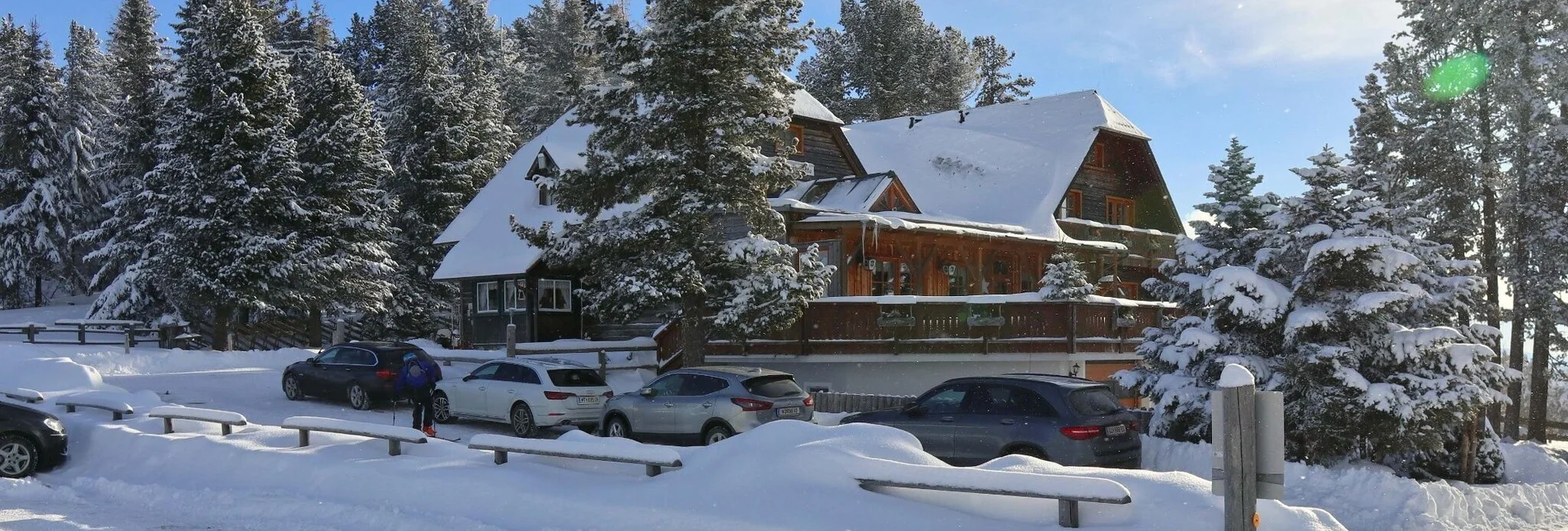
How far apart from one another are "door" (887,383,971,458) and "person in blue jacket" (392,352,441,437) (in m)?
8.22

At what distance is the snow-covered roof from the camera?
121 ft

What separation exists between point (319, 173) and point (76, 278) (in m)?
24.2

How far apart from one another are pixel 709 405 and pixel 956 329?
832cm

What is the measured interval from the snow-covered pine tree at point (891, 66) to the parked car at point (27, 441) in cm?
5178

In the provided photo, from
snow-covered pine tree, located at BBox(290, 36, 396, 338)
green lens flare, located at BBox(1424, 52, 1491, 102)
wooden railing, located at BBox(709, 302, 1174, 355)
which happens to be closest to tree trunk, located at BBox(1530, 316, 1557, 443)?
green lens flare, located at BBox(1424, 52, 1491, 102)

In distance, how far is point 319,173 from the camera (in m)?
37.3

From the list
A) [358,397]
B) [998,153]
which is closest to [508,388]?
[358,397]

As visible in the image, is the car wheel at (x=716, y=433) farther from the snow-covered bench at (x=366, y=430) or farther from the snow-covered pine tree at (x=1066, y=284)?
the snow-covered pine tree at (x=1066, y=284)

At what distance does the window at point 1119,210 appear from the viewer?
3995cm

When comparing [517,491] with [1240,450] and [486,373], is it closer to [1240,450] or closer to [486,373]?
[1240,450]

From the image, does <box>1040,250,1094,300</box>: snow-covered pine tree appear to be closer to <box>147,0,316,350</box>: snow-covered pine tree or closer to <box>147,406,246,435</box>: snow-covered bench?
<box>147,406,246,435</box>: snow-covered bench

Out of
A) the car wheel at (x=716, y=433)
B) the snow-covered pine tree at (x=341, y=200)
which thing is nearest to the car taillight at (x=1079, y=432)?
the car wheel at (x=716, y=433)

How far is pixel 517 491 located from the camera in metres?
11.5

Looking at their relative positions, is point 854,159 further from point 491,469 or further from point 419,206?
point 491,469
